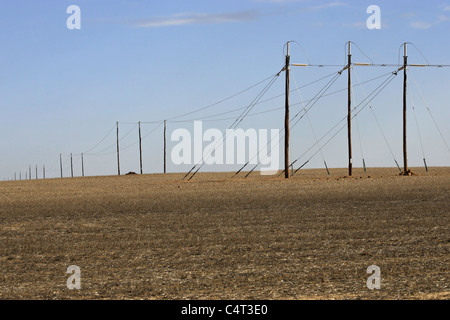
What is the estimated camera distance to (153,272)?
13.5 metres

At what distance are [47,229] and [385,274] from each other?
40.1 feet

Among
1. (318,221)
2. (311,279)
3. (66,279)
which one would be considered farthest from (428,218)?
(66,279)

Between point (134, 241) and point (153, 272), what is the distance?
4.83 metres

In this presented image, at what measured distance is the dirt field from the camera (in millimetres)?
11734

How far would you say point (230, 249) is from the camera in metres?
16.3

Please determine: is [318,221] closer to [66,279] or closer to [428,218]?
[428,218]

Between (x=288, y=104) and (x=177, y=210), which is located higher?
(x=288, y=104)

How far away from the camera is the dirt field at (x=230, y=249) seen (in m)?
11.7

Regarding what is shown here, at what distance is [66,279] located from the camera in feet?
42.7
